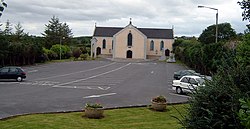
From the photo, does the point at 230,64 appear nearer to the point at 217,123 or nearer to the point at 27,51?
the point at 217,123

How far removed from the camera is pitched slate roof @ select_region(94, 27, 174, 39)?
13038 cm

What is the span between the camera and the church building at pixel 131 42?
123 metres

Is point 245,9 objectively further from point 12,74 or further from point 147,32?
point 147,32

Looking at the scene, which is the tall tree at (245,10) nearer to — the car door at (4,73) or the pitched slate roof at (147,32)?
the car door at (4,73)

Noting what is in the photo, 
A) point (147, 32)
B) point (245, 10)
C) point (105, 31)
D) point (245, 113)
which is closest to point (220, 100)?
point (245, 113)

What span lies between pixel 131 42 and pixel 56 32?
26.3 meters

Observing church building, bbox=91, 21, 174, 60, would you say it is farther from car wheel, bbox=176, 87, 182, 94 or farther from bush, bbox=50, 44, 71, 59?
car wheel, bbox=176, 87, 182, 94

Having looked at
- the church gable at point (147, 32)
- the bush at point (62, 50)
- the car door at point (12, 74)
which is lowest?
the car door at point (12, 74)

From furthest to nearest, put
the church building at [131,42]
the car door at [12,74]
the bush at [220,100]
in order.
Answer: the church building at [131,42]
the car door at [12,74]
the bush at [220,100]

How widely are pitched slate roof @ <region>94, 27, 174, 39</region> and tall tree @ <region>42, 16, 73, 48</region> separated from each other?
1102 centimetres

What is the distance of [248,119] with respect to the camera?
441 centimetres

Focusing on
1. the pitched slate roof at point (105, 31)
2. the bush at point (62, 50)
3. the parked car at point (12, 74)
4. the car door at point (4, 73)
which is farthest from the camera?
the pitched slate roof at point (105, 31)

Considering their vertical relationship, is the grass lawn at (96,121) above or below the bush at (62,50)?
below

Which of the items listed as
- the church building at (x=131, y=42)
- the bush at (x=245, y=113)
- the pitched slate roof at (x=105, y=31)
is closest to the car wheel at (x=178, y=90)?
the bush at (x=245, y=113)
